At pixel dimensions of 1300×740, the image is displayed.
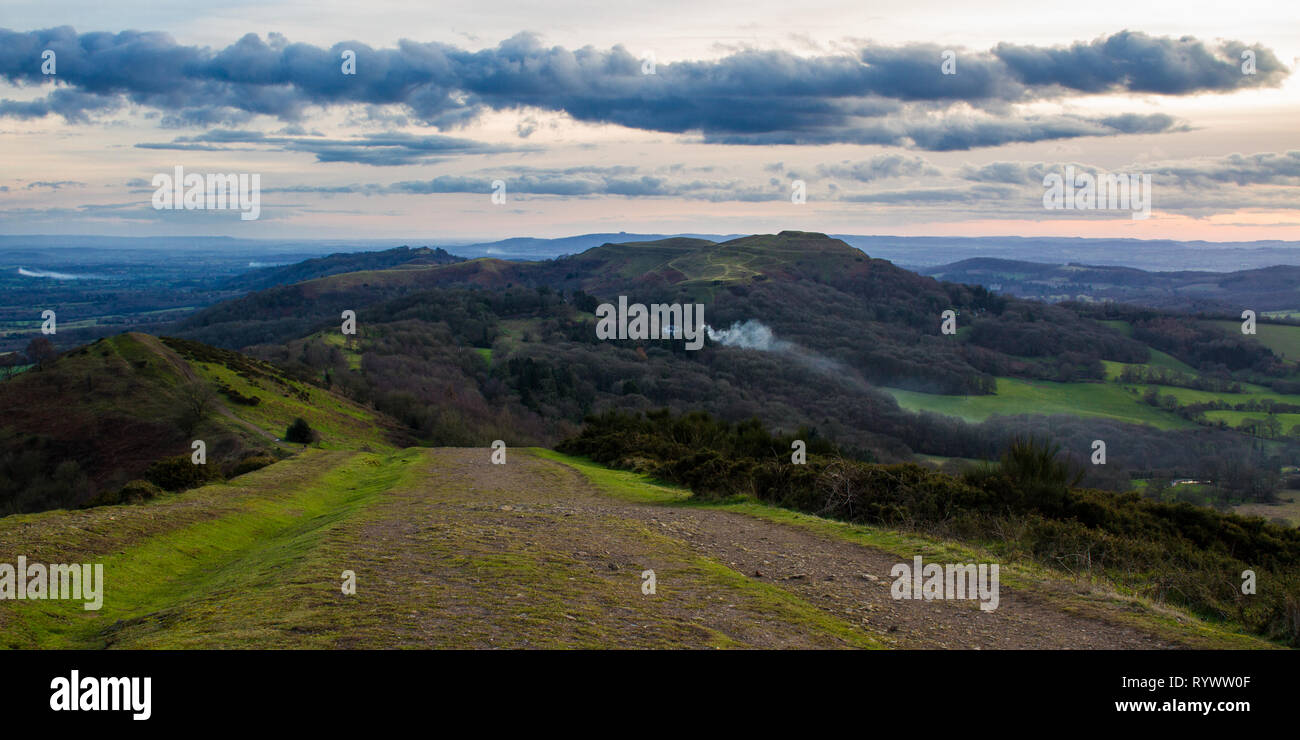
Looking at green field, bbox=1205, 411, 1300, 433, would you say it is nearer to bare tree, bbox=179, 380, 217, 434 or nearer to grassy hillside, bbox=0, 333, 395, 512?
grassy hillside, bbox=0, 333, 395, 512

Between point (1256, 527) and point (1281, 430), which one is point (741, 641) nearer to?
point (1256, 527)

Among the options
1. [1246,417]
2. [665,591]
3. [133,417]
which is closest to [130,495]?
[665,591]

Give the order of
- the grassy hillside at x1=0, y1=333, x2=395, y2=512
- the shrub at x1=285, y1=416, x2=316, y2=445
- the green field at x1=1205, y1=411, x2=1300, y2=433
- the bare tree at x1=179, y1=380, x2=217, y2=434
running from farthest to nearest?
the green field at x1=1205, y1=411, x2=1300, y2=433
the bare tree at x1=179, y1=380, x2=217, y2=434
the shrub at x1=285, y1=416, x2=316, y2=445
the grassy hillside at x1=0, y1=333, x2=395, y2=512

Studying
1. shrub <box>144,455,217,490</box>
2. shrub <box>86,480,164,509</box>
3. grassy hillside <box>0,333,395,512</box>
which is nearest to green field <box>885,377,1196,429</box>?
grassy hillside <box>0,333,395,512</box>

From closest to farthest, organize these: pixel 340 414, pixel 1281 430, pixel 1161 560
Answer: pixel 1161 560
pixel 340 414
pixel 1281 430

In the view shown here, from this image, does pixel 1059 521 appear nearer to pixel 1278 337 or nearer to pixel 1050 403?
pixel 1050 403

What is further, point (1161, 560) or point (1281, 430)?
point (1281, 430)
